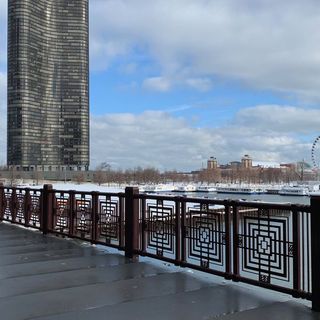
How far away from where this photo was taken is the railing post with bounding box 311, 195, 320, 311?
496cm

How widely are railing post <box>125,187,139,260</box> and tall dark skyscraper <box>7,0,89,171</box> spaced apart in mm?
104679

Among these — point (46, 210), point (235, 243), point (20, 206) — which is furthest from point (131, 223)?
point (20, 206)

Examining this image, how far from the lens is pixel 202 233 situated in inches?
263

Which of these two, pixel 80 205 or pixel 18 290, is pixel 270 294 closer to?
pixel 18 290

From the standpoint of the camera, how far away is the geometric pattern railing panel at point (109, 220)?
8.66 meters

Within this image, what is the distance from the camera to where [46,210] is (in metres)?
11.7

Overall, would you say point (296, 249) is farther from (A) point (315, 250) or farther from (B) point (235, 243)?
(B) point (235, 243)

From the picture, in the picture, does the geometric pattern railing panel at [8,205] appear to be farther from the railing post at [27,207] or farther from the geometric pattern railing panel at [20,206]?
the railing post at [27,207]

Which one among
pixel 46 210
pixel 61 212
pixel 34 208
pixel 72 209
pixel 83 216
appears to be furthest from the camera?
pixel 34 208

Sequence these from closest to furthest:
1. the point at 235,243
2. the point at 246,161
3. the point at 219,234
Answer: the point at 235,243, the point at 219,234, the point at 246,161

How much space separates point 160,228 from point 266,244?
2161 millimetres

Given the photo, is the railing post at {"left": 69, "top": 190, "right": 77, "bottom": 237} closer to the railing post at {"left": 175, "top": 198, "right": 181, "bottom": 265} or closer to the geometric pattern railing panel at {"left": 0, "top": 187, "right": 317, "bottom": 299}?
the geometric pattern railing panel at {"left": 0, "top": 187, "right": 317, "bottom": 299}

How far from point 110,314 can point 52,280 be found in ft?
6.23

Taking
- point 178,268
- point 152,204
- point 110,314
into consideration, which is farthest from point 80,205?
point 110,314
